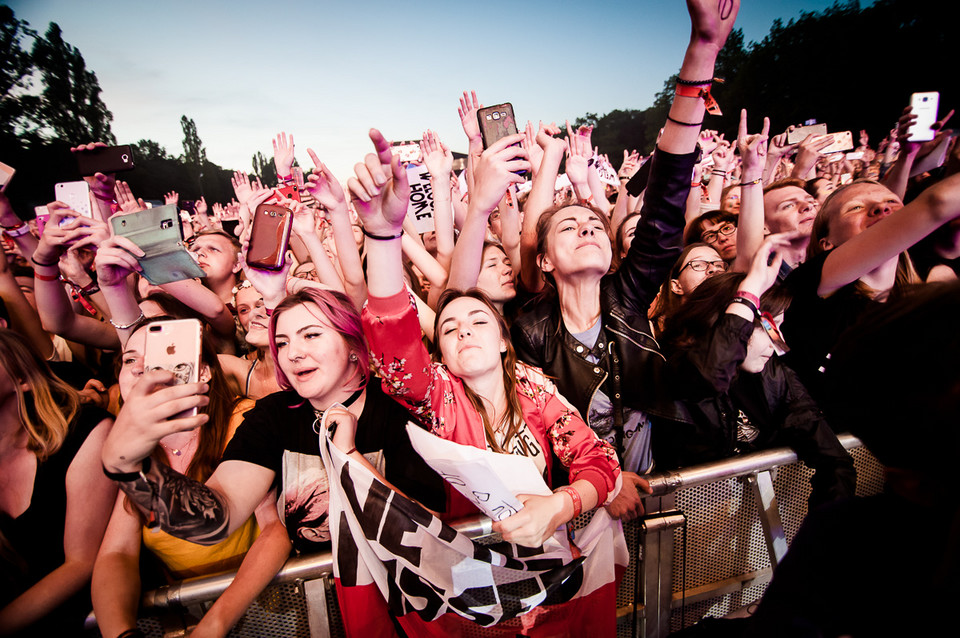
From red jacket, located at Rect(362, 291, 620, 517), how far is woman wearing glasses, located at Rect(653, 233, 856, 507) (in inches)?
22.7

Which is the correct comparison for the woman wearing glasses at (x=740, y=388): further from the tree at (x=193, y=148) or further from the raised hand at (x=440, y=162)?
the tree at (x=193, y=148)

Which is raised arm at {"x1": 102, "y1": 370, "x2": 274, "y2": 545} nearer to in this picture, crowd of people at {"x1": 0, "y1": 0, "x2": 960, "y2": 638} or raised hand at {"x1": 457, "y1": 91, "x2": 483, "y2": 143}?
crowd of people at {"x1": 0, "y1": 0, "x2": 960, "y2": 638}

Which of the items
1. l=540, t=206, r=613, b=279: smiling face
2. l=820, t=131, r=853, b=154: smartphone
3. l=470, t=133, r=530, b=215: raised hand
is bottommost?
l=540, t=206, r=613, b=279: smiling face

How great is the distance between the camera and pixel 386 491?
1.53m

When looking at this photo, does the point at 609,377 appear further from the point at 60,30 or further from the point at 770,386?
the point at 60,30

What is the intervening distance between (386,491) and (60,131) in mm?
23428

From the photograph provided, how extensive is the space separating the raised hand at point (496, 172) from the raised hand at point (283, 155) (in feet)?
7.72

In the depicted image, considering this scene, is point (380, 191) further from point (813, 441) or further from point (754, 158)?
point (754, 158)

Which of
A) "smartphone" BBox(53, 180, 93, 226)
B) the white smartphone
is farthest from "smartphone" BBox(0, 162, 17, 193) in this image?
the white smartphone

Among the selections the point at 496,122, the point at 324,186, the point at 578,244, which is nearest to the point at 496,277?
the point at 578,244

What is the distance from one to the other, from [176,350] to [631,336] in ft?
6.25

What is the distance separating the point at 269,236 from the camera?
6.50 ft

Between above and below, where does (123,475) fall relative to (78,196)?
below

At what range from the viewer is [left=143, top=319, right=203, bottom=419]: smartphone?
1.31 meters
